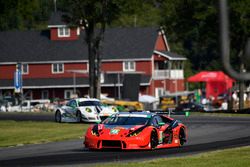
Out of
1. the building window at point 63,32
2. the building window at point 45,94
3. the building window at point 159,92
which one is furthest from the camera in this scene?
the building window at point 63,32

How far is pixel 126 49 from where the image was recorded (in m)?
86.7

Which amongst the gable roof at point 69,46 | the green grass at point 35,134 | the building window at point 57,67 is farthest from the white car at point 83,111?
the building window at point 57,67

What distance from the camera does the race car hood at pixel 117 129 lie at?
20.9 meters

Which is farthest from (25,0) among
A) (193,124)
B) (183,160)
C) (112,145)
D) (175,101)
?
(175,101)

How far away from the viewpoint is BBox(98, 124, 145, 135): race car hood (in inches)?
824

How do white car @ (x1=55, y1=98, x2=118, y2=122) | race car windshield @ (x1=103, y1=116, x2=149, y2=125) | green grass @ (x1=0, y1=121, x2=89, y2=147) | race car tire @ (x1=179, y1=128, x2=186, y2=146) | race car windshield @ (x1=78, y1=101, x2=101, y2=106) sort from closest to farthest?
1. race car windshield @ (x1=103, y1=116, x2=149, y2=125)
2. race car tire @ (x1=179, y1=128, x2=186, y2=146)
3. green grass @ (x1=0, y1=121, x2=89, y2=147)
4. white car @ (x1=55, y1=98, x2=118, y2=122)
5. race car windshield @ (x1=78, y1=101, x2=101, y2=106)

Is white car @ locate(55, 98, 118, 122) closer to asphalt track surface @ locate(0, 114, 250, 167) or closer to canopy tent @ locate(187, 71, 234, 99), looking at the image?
asphalt track surface @ locate(0, 114, 250, 167)

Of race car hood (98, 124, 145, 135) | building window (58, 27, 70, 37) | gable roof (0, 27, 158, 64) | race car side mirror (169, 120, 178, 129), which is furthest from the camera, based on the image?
building window (58, 27, 70, 37)

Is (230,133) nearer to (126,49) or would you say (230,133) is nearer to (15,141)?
(15,141)


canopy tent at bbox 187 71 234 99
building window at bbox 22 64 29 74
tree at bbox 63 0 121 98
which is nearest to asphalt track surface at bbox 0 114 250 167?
tree at bbox 63 0 121 98

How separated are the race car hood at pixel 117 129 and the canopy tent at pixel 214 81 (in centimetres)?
4987

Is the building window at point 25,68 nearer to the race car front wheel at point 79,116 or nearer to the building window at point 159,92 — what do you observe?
the building window at point 159,92

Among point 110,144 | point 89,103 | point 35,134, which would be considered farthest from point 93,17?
point 110,144

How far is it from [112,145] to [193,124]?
15478 mm
